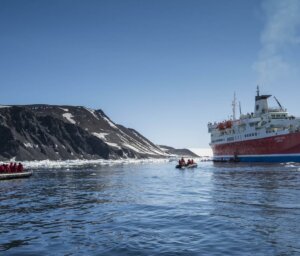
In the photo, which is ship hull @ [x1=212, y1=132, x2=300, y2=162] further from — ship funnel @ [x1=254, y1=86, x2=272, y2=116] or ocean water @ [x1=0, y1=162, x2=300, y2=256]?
ocean water @ [x1=0, y1=162, x2=300, y2=256]

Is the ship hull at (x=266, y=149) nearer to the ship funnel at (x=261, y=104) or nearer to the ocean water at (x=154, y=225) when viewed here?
the ship funnel at (x=261, y=104)

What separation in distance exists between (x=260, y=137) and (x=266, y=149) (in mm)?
3877

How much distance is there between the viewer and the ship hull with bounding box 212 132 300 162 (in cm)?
7594

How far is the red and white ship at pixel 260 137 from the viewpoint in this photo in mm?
77469

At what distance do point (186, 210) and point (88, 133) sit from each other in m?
181

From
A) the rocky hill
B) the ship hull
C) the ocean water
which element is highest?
the rocky hill

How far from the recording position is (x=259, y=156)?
8744 cm

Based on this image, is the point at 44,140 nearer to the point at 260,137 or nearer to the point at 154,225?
the point at 260,137

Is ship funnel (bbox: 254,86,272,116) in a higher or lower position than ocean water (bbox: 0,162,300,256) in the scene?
higher

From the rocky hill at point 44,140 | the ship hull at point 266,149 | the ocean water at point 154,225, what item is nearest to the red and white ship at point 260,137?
the ship hull at point 266,149

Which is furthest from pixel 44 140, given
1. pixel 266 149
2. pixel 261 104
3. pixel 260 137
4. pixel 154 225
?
pixel 154 225

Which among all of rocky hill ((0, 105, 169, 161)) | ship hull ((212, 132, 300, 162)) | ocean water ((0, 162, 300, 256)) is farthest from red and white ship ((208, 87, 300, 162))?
rocky hill ((0, 105, 169, 161))

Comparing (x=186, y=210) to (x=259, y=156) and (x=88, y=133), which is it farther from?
(x=88, y=133)

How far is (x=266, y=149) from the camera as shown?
277 feet
